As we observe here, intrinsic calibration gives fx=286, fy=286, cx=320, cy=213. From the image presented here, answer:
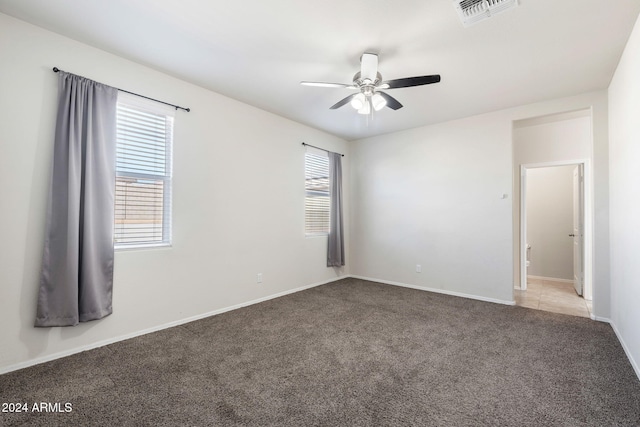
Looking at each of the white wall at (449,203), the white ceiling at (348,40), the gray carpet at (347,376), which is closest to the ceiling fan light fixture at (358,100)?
the white ceiling at (348,40)

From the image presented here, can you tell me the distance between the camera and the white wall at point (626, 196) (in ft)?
7.36

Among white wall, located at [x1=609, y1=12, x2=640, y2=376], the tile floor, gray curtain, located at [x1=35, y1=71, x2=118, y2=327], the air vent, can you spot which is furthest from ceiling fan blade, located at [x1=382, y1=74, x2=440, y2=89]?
the tile floor

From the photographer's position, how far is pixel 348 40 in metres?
2.47

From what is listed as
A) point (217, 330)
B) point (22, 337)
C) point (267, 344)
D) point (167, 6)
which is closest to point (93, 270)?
point (22, 337)

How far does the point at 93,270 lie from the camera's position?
8.32ft

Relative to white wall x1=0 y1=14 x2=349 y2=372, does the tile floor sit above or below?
below

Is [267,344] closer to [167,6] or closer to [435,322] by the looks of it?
[435,322]

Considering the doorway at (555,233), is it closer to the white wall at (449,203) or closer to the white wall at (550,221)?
the white wall at (550,221)

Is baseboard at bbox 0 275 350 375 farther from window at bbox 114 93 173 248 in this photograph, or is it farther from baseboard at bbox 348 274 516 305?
baseboard at bbox 348 274 516 305

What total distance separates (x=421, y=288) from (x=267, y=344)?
9.92 feet

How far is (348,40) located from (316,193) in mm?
2812

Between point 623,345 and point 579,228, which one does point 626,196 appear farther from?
point 579,228

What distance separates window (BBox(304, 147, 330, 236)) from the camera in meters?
4.86

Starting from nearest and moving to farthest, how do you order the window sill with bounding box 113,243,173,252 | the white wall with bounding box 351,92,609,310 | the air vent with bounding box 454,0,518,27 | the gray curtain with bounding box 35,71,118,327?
the air vent with bounding box 454,0,518,27
the gray curtain with bounding box 35,71,118,327
the window sill with bounding box 113,243,173,252
the white wall with bounding box 351,92,609,310
